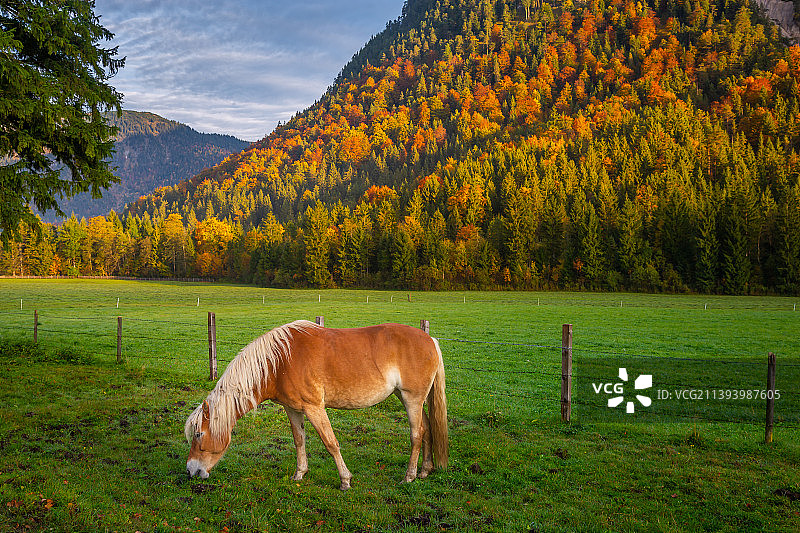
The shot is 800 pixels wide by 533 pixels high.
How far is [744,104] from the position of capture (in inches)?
4099

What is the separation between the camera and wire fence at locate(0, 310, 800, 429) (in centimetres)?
1034

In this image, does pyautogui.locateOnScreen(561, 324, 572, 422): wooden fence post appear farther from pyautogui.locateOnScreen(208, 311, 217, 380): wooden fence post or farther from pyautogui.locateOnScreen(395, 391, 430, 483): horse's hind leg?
pyautogui.locateOnScreen(208, 311, 217, 380): wooden fence post

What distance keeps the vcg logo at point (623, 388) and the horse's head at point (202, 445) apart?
880cm

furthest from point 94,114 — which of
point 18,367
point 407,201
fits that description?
point 407,201

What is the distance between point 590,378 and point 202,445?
11.5 m

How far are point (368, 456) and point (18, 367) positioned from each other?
460 inches

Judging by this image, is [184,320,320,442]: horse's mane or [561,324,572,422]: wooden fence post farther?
[561,324,572,422]: wooden fence post

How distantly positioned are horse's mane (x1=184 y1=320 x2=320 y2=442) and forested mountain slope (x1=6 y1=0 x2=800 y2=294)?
208ft

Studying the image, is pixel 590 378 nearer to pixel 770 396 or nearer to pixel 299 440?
pixel 770 396

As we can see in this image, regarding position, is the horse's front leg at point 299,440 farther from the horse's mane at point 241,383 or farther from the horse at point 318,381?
the horse's mane at point 241,383

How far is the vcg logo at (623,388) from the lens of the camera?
11.1m

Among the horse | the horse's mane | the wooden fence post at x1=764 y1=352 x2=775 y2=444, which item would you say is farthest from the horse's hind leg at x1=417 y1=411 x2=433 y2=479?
the wooden fence post at x1=764 y1=352 x2=775 y2=444

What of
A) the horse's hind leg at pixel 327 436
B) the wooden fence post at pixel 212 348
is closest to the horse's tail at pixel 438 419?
the horse's hind leg at pixel 327 436

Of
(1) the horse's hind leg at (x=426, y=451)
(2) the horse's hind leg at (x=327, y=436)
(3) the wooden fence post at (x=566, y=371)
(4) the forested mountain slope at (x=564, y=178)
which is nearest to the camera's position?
(2) the horse's hind leg at (x=327, y=436)
